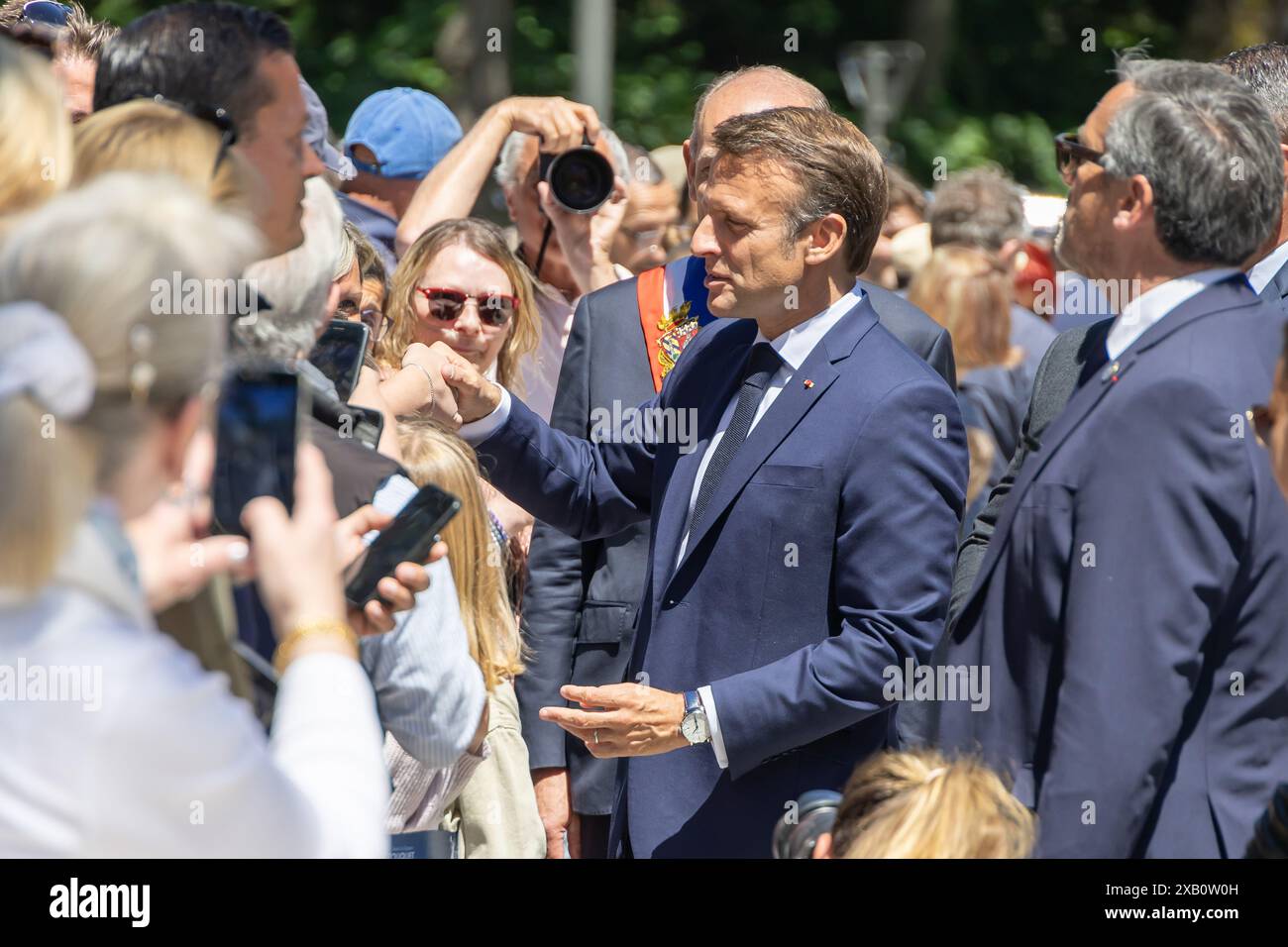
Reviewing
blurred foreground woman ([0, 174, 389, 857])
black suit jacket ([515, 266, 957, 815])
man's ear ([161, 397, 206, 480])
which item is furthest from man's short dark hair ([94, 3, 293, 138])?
black suit jacket ([515, 266, 957, 815])

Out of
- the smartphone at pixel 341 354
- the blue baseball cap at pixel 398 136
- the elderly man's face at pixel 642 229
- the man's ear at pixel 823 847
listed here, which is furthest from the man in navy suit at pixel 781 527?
the elderly man's face at pixel 642 229

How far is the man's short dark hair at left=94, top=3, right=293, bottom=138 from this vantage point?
234 cm

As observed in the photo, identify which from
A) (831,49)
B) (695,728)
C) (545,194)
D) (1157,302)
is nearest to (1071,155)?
(1157,302)

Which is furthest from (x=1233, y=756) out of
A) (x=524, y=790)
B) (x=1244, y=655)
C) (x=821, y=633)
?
(x=524, y=790)

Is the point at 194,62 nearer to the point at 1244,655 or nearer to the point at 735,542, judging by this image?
the point at 735,542

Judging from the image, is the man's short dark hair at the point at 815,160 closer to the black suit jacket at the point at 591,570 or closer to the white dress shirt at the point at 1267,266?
the black suit jacket at the point at 591,570

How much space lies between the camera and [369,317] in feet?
12.7

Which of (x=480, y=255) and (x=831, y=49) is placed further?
(x=831, y=49)

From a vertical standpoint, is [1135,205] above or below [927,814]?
above

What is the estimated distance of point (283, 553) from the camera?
1.79 m

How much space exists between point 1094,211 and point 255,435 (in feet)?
4.54

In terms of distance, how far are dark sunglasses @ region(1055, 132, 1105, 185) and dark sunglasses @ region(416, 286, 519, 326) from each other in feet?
5.04

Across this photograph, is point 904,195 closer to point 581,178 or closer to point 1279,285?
point 581,178

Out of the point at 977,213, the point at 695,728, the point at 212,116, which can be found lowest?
the point at 695,728
